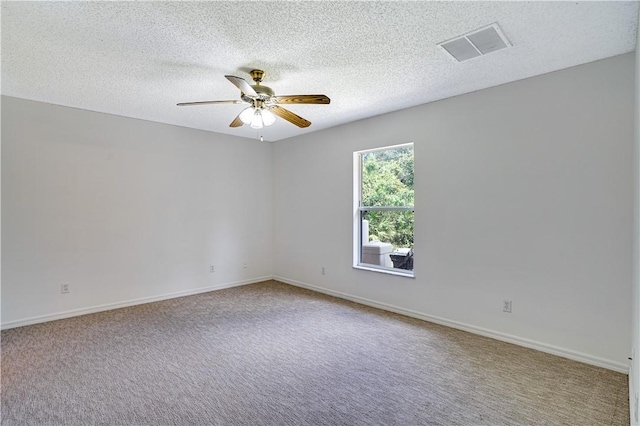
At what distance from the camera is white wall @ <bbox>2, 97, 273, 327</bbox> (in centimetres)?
373

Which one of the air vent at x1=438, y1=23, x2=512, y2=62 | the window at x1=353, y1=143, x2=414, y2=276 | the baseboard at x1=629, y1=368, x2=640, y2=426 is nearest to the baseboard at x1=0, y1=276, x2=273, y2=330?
the window at x1=353, y1=143, x2=414, y2=276

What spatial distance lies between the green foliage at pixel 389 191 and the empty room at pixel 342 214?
0.09 feet

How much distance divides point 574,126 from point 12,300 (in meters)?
5.95

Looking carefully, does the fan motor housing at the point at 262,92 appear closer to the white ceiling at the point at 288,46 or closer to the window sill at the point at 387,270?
the white ceiling at the point at 288,46

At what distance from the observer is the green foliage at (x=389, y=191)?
4.20 meters

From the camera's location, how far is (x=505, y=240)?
3.25 m

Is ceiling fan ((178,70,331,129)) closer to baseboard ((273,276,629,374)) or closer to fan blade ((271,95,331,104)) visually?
fan blade ((271,95,331,104))

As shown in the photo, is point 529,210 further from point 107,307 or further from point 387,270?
point 107,307

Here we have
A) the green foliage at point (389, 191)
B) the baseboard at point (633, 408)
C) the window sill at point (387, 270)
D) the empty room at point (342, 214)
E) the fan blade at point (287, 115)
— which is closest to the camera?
the baseboard at point (633, 408)

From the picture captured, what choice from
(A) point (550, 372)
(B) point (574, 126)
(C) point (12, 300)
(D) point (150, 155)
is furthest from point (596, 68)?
(C) point (12, 300)

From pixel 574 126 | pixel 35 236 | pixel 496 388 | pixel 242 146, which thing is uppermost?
pixel 242 146

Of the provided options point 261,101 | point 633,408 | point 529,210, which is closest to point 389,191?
point 529,210

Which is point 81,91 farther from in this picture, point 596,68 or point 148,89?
point 596,68

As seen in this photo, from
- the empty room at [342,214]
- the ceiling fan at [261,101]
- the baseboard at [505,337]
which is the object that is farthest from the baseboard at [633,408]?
the ceiling fan at [261,101]
